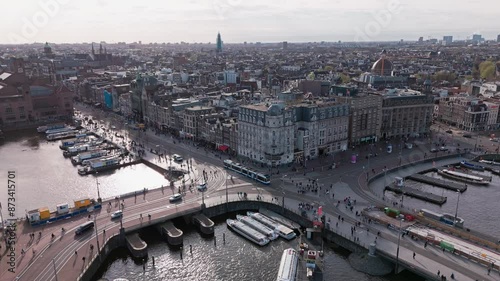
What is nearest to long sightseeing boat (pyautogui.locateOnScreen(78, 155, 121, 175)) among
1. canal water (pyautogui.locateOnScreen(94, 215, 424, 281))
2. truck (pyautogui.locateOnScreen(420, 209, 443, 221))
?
canal water (pyautogui.locateOnScreen(94, 215, 424, 281))

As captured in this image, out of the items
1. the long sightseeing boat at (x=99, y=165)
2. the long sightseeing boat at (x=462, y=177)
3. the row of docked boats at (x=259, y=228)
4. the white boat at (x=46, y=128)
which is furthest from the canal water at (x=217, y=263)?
the white boat at (x=46, y=128)

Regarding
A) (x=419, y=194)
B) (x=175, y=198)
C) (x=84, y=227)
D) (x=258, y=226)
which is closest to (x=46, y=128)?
(x=175, y=198)

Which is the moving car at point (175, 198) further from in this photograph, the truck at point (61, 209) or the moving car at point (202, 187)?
the truck at point (61, 209)

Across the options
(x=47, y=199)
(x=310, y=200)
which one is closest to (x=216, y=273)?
(x=310, y=200)

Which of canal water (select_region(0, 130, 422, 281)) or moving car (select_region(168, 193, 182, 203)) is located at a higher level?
moving car (select_region(168, 193, 182, 203))

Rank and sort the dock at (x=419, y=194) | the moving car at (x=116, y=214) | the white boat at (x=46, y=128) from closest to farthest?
1. the moving car at (x=116, y=214)
2. the dock at (x=419, y=194)
3. the white boat at (x=46, y=128)

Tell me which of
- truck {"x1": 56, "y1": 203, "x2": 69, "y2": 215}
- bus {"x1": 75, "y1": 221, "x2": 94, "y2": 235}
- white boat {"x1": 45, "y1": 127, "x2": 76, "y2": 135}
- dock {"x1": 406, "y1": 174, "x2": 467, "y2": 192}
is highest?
truck {"x1": 56, "y1": 203, "x2": 69, "y2": 215}

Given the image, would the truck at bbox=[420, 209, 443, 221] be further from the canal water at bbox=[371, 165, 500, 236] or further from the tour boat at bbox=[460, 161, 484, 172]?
the tour boat at bbox=[460, 161, 484, 172]
